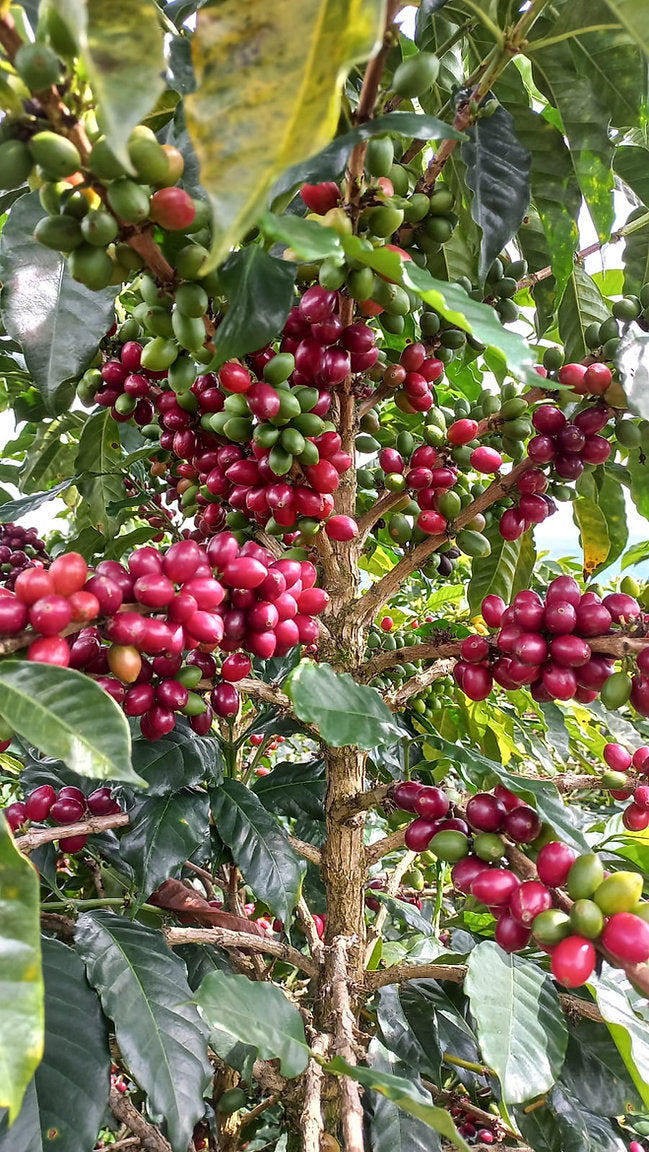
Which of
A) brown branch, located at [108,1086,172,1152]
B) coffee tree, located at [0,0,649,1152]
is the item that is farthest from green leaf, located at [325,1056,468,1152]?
brown branch, located at [108,1086,172,1152]

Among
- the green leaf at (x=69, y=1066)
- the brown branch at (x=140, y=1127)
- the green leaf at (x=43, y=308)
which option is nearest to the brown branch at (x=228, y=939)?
the green leaf at (x=69, y=1066)

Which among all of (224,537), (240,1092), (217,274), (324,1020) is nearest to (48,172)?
(217,274)

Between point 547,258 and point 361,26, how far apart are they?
2.51ft

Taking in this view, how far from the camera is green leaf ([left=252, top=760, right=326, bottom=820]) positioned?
1173 millimetres

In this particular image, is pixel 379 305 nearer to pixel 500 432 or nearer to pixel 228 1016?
pixel 500 432

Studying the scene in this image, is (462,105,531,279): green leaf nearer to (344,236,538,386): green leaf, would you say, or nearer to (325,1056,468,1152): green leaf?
(344,236,538,386): green leaf

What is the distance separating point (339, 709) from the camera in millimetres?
662

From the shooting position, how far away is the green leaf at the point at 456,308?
0.50 meters

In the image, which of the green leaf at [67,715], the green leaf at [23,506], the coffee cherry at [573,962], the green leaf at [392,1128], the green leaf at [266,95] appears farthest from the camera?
the green leaf at [23,506]

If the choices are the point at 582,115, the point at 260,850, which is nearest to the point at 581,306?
the point at 582,115

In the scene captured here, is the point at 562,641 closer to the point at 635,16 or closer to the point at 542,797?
the point at 542,797

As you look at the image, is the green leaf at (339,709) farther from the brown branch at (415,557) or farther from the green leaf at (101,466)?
the green leaf at (101,466)

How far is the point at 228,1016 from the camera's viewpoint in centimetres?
61

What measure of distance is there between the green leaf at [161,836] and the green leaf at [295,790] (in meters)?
0.28
